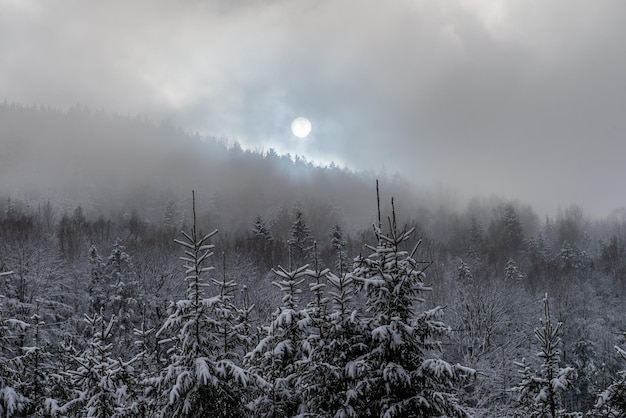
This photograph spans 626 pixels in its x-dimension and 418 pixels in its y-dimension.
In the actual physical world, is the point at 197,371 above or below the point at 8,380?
above

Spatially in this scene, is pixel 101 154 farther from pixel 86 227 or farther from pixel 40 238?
pixel 40 238

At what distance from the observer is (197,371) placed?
11.5 meters

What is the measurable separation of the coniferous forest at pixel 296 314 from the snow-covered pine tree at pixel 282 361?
0.05 metres


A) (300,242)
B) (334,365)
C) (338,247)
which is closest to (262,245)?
(300,242)

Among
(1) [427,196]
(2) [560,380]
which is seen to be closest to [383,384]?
(2) [560,380]

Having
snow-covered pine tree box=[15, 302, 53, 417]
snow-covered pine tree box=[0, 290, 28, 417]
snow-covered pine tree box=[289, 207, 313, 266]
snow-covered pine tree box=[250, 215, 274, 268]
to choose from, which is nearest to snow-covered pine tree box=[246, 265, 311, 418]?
snow-covered pine tree box=[0, 290, 28, 417]

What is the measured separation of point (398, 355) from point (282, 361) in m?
4.08

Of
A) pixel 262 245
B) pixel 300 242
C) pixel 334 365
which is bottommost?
pixel 334 365

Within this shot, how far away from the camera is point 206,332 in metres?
12.5

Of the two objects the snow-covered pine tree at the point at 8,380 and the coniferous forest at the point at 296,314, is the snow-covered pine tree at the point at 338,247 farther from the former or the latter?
the snow-covered pine tree at the point at 8,380

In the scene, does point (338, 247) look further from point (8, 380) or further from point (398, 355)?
point (8, 380)

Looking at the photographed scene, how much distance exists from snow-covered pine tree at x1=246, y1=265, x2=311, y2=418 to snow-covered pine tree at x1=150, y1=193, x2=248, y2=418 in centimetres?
82

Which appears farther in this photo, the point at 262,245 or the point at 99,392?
the point at 262,245

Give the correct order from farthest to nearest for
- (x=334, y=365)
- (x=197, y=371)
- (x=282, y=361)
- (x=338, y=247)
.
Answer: (x=338, y=247) < (x=282, y=361) < (x=334, y=365) < (x=197, y=371)
